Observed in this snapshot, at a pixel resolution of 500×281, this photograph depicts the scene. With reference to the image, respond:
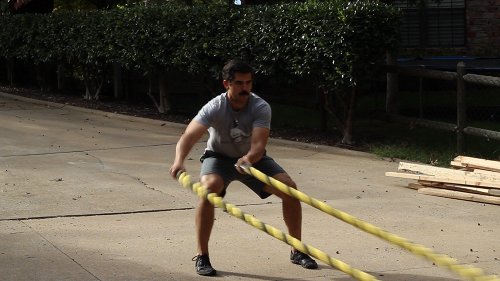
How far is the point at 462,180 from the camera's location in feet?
32.0

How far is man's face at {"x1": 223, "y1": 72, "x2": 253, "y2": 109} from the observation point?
22.1 ft

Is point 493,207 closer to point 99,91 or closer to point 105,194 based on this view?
point 105,194

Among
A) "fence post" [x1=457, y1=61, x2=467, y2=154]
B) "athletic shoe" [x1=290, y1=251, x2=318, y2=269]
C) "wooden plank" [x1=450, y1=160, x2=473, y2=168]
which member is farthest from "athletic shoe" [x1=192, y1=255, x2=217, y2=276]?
"fence post" [x1=457, y1=61, x2=467, y2=154]

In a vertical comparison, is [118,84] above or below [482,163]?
above

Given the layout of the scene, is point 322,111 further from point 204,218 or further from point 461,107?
point 204,218

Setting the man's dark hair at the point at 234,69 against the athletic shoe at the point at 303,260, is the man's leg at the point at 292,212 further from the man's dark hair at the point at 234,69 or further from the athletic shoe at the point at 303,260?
the man's dark hair at the point at 234,69

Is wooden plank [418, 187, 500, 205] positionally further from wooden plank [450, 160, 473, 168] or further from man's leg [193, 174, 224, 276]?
man's leg [193, 174, 224, 276]

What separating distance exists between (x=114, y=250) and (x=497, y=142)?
278 inches

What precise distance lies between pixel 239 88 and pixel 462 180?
12.3ft

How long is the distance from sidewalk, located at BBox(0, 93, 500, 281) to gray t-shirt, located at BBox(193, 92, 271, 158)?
91 cm

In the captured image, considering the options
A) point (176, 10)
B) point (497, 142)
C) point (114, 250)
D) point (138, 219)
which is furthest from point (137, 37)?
point (114, 250)

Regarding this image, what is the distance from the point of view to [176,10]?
14.9m

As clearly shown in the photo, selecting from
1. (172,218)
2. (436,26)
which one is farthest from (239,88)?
(436,26)

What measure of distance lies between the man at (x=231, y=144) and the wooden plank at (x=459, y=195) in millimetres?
3000
